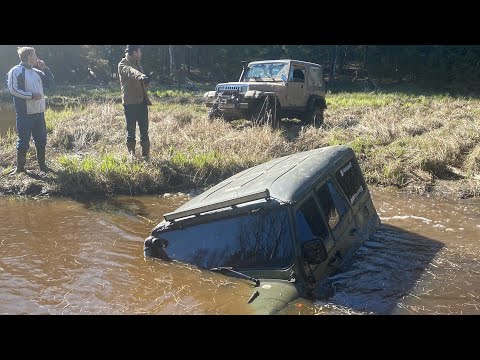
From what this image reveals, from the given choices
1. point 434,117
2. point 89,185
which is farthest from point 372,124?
point 89,185

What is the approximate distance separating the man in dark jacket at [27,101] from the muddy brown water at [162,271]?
4.39ft

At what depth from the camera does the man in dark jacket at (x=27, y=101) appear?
26.6 feet

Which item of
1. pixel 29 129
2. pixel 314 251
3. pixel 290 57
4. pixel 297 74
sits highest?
pixel 297 74

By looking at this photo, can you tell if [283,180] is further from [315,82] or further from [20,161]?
[315,82]

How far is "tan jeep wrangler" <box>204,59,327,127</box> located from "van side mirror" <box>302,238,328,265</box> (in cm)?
821

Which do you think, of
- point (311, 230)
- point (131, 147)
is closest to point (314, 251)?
point (311, 230)

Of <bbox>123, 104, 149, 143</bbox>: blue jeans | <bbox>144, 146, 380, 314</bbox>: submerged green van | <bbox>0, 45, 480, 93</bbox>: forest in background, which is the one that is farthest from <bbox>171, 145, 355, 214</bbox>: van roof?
<bbox>0, 45, 480, 93</bbox>: forest in background

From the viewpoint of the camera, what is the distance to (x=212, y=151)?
9711 millimetres

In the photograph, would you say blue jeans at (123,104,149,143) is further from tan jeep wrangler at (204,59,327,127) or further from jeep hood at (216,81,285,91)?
jeep hood at (216,81,285,91)

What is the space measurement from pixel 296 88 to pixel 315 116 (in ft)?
3.97

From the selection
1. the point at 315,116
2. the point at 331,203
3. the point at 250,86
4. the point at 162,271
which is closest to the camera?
the point at 162,271

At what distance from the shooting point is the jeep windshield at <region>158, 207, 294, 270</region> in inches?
164

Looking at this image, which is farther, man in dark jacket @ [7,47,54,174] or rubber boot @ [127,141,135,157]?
rubber boot @ [127,141,135,157]

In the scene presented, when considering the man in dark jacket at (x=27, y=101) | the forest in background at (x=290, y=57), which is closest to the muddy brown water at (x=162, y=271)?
the man in dark jacket at (x=27, y=101)
